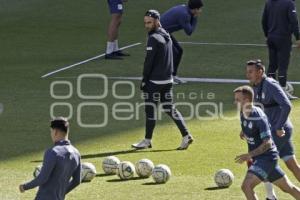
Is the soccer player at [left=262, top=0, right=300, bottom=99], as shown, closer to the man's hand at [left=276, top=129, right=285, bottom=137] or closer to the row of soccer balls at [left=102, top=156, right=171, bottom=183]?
the row of soccer balls at [left=102, top=156, right=171, bottom=183]

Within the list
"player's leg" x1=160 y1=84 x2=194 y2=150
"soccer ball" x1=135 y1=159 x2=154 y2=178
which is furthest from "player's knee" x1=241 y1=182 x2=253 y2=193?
"player's leg" x1=160 y1=84 x2=194 y2=150

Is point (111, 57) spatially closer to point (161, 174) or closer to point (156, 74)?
point (156, 74)

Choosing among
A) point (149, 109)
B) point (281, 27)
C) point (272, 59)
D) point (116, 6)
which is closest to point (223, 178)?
point (149, 109)

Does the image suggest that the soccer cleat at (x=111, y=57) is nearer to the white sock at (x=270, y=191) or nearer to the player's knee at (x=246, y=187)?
the white sock at (x=270, y=191)

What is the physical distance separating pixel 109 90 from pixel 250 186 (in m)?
10.8

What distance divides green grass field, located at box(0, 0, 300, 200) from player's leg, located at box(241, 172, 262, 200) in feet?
5.31

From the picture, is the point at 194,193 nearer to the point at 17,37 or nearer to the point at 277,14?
the point at 277,14

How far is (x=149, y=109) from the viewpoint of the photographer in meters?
17.5

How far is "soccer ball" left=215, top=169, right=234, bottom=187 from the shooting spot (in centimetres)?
1490

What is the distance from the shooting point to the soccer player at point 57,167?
11258 mm

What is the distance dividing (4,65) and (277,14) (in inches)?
351

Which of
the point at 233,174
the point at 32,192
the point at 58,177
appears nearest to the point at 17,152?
the point at 32,192

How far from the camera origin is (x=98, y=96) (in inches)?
882

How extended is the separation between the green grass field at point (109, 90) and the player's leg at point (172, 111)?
0.77ft
